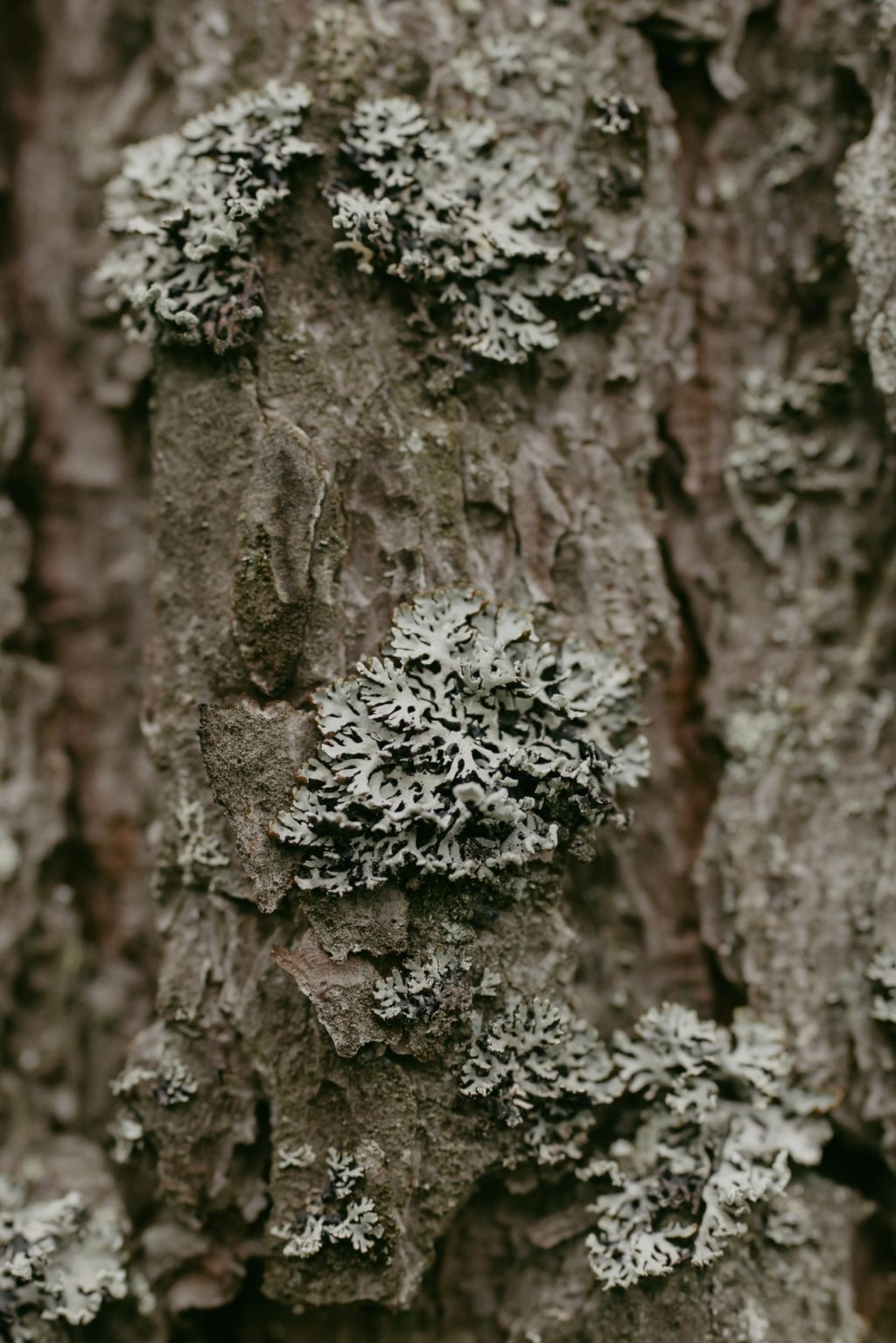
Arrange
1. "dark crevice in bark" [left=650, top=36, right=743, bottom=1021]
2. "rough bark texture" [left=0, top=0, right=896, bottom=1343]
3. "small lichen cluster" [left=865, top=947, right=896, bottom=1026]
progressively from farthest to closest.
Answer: "dark crevice in bark" [left=650, top=36, right=743, bottom=1021], "small lichen cluster" [left=865, top=947, right=896, bottom=1026], "rough bark texture" [left=0, top=0, right=896, bottom=1343]

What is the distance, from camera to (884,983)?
190 centimetres

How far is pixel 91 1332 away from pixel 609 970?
1.21 m

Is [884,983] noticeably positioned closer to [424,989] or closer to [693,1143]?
[693,1143]

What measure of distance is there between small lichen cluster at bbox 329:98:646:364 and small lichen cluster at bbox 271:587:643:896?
54 cm

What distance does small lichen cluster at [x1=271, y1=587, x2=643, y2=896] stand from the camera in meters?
1.64

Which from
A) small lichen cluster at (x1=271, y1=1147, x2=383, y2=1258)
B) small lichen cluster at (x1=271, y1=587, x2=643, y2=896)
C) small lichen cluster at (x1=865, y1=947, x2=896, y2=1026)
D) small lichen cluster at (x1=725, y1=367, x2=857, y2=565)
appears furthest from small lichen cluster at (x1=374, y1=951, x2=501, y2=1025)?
small lichen cluster at (x1=725, y1=367, x2=857, y2=565)

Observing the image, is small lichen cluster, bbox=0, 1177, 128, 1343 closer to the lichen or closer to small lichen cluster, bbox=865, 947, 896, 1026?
the lichen

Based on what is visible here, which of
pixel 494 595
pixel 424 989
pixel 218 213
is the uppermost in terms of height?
pixel 218 213

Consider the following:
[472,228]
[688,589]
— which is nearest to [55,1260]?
[688,589]

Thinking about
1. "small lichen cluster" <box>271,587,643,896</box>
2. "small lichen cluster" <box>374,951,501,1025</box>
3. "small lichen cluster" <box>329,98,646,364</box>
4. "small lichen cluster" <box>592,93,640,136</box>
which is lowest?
"small lichen cluster" <box>374,951,501,1025</box>

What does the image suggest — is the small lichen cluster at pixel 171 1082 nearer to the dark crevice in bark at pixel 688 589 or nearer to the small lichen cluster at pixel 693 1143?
the small lichen cluster at pixel 693 1143

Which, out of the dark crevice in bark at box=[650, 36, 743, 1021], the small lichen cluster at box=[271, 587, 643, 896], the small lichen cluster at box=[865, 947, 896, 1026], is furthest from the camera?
the dark crevice in bark at box=[650, 36, 743, 1021]

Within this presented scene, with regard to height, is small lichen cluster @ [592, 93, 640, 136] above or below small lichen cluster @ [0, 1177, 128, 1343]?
above

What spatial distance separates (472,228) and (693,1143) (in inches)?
67.2
